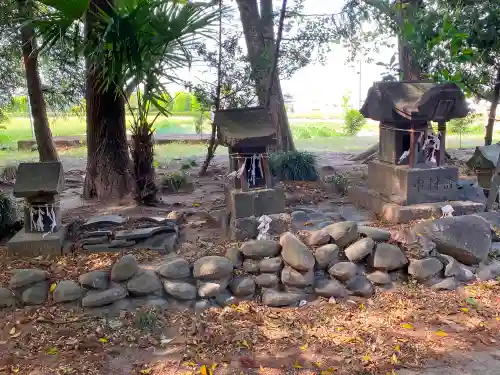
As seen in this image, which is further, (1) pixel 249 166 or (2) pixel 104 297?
(1) pixel 249 166

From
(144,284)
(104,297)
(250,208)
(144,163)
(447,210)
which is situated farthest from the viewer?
(144,163)

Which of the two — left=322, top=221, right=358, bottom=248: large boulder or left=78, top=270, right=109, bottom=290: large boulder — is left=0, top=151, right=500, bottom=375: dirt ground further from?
left=322, top=221, right=358, bottom=248: large boulder

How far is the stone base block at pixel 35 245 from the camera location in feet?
13.6

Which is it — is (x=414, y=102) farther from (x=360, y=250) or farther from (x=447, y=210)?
(x=360, y=250)

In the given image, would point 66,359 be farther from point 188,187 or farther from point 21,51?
point 21,51

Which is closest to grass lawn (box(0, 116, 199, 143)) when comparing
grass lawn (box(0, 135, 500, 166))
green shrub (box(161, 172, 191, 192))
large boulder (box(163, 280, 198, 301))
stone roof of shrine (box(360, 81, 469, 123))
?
grass lawn (box(0, 135, 500, 166))

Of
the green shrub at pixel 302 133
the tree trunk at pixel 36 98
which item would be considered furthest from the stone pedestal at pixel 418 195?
the green shrub at pixel 302 133

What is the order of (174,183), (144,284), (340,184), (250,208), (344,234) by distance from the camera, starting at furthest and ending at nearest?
(174,183)
(340,184)
(250,208)
(344,234)
(144,284)

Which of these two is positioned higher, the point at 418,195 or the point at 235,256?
the point at 418,195

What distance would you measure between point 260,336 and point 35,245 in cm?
211

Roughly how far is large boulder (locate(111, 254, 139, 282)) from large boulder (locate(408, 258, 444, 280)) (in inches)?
91.8

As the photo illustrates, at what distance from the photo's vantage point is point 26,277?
3732mm

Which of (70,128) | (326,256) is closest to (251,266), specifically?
(326,256)

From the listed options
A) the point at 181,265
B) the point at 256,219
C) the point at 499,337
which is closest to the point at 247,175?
the point at 256,219
